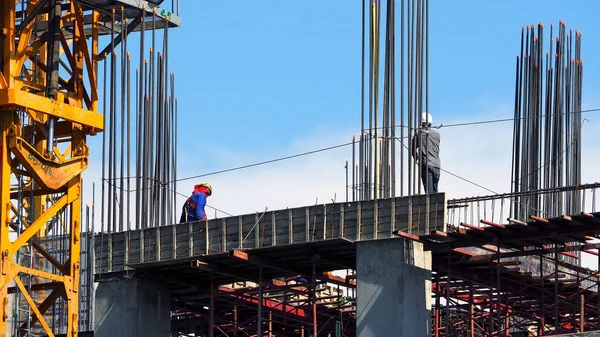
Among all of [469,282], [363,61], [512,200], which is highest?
[363,61]

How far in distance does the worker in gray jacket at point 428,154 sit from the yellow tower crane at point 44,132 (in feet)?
23.5

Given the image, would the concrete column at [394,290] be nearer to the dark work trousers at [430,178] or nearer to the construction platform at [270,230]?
the construction platform at [270,230]

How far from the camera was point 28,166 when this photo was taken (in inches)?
1040

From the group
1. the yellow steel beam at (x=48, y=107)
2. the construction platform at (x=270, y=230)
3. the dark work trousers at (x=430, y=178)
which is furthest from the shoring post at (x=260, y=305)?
the yellow steel beam at (x=48, y=107)

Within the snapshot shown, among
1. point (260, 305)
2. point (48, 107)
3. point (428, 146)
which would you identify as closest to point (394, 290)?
point (428, 146)

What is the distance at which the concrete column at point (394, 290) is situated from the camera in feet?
89.7

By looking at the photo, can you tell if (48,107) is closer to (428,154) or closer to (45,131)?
(45,131)

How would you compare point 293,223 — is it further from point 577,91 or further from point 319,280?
point 577,91

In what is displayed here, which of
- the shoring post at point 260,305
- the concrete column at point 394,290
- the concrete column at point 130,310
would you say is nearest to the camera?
the concrete column at point 394,290

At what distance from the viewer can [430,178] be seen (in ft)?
95.5

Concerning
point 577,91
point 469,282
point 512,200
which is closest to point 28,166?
point 469,282

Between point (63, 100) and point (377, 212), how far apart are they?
23.7 feet

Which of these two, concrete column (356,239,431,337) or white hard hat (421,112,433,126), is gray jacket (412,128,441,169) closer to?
white hard hat (421,112,433,126)

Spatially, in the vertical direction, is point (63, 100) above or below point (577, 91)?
below
